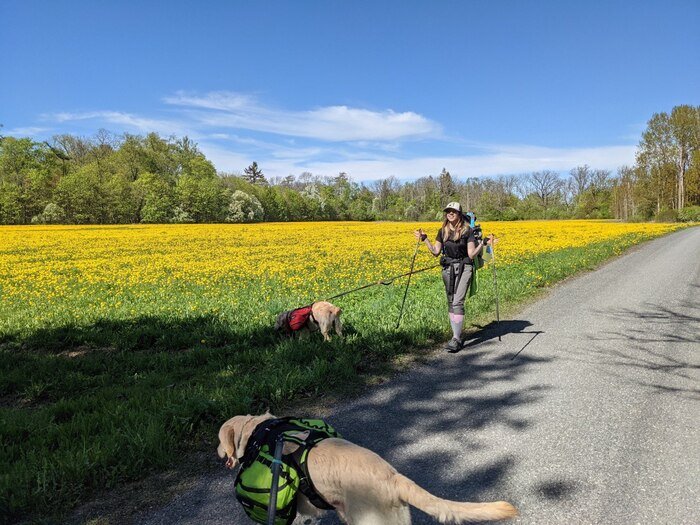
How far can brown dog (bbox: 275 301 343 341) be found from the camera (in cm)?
604

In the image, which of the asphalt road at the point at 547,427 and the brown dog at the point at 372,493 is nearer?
the brown dog at the point at 372,493

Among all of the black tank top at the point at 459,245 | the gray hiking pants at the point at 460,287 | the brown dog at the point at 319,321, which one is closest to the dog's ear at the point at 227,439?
the brown dog at the point at 319,321

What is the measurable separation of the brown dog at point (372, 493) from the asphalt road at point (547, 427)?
2.65ft

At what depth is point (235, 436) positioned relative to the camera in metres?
2.56

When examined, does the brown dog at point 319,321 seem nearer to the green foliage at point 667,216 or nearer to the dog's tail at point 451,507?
the dog's tail at point 451,507

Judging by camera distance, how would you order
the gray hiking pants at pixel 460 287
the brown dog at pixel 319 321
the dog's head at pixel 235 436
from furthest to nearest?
1. the gray hiking pants at pixel 460 287
2. the brown dog at pixel 319 321
3. the dog's head at pixel 235 436

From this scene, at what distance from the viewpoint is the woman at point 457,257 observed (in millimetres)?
6074

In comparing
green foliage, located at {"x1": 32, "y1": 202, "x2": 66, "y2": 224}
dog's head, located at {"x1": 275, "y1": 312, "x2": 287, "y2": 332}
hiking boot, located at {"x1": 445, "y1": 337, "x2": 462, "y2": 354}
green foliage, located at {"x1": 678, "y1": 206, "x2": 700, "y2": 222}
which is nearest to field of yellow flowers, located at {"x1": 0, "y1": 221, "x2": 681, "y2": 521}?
dog's head, located at {"x1": 275, "y1": 312, "x2": 287, "y2": 332}

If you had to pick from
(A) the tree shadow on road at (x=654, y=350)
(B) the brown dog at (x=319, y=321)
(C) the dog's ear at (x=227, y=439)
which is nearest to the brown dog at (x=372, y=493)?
(C) the dog's ear at (x=227, y=439)

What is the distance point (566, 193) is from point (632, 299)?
104 m

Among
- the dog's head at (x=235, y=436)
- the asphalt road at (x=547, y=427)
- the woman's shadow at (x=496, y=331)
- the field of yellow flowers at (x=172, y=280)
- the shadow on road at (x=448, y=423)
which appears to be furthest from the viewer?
the field of yellow flowers at (x=172, y=280)

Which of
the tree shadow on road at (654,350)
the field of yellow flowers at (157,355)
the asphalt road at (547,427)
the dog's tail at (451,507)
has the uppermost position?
the dog's tail at (451,507)

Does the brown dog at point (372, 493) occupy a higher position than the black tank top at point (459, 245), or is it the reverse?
the black tank top at point (459, 245)

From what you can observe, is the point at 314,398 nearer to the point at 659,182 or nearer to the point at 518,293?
the point at 518,293
